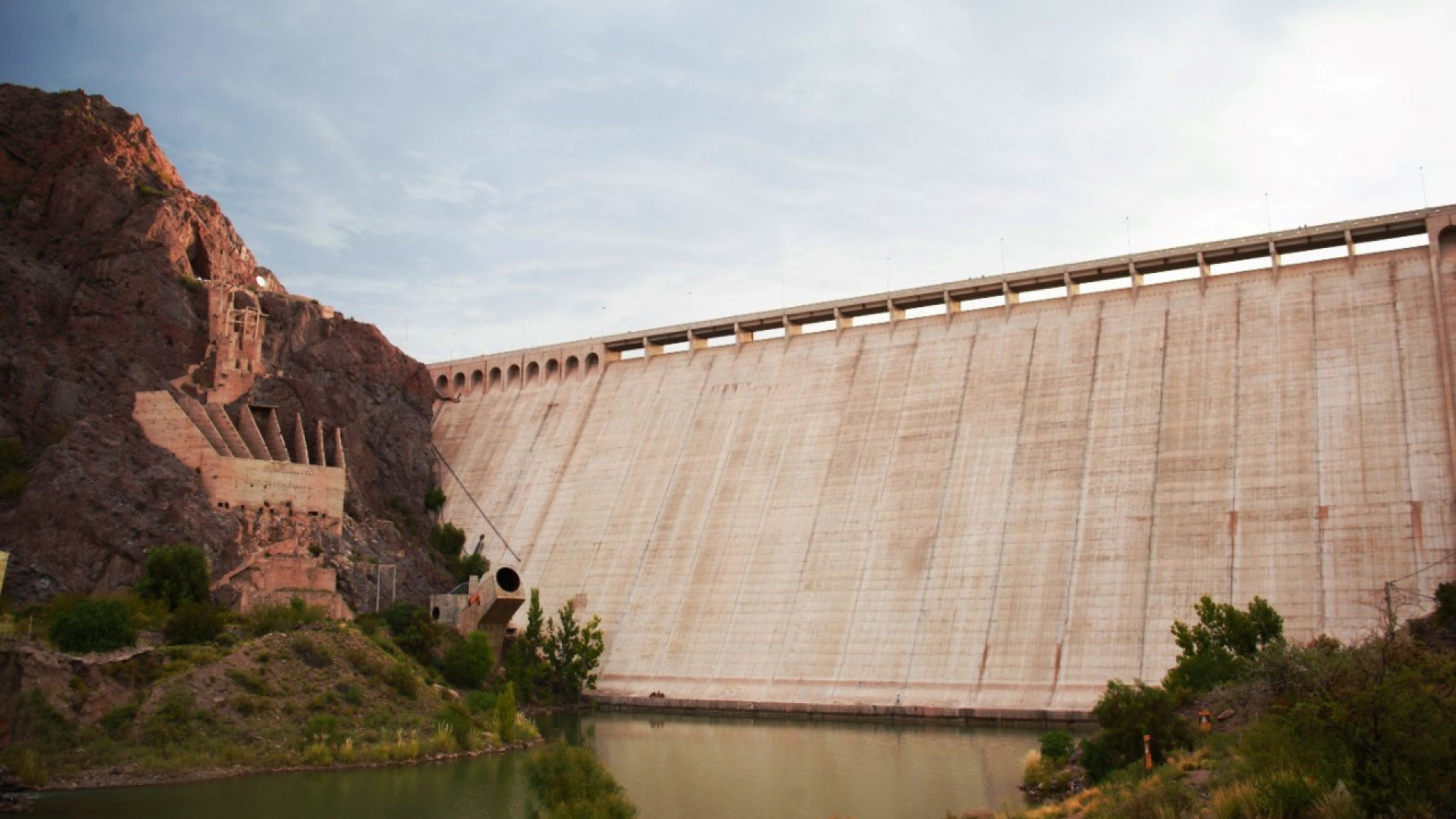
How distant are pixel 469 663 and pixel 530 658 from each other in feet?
14.0

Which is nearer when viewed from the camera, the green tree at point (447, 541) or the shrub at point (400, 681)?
the shrub at point (400, 681)

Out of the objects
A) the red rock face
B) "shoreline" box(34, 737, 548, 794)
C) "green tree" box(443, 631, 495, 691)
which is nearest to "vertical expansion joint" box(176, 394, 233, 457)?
the red rock face

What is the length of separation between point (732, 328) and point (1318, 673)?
1611 inches

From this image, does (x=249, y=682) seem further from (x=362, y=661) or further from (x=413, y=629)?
(x=413, y=629)

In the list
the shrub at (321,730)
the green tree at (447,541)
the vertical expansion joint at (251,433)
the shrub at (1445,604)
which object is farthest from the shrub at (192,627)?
the shrub at (1445,604)

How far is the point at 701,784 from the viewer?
27.8 metres

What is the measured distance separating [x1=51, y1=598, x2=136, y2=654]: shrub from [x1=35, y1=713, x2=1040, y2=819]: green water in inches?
210

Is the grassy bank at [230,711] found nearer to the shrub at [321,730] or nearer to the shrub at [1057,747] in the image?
the shrub at [321,730]

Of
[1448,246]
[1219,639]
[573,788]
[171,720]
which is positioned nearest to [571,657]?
[171,720]

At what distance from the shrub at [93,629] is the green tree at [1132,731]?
22846mm

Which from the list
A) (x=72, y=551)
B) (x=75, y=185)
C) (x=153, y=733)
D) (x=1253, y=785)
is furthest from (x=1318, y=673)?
(x=75, y=185)

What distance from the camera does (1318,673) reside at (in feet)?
58.6

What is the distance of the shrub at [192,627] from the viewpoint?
33.1 meters

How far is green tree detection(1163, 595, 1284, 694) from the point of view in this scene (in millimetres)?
29578
